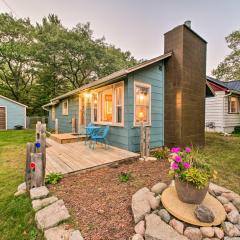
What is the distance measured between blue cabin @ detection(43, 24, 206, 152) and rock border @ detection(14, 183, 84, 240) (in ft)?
11.0

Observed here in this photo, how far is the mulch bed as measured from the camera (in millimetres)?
2052

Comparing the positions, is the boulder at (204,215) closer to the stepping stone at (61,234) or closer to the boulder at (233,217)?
the boulder at (233,217)

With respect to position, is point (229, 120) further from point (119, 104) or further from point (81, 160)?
point (81, 160)

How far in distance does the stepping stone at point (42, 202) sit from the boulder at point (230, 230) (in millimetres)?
2509

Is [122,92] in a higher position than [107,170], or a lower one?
higher

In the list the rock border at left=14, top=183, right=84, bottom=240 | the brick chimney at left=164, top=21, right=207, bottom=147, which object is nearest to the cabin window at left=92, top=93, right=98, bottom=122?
the brick chimney at left=164, top=21, right=207, bottom=147

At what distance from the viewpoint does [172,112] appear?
6.21m

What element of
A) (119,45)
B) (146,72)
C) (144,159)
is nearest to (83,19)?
(119,45)

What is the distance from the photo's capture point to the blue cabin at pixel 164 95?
223 inches

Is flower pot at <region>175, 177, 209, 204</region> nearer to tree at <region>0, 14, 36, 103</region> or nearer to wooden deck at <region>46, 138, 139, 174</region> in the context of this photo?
wooden deck at <region>46, 138, 139, 174</region>

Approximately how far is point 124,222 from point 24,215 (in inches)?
60.4

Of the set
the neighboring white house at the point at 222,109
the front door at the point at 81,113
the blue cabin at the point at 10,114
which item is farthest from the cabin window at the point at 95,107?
the blue cabin at the point at 10,114

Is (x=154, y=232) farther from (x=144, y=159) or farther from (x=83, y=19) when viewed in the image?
(x=83, y=19)

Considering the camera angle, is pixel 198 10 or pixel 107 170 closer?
pixel 107 170
